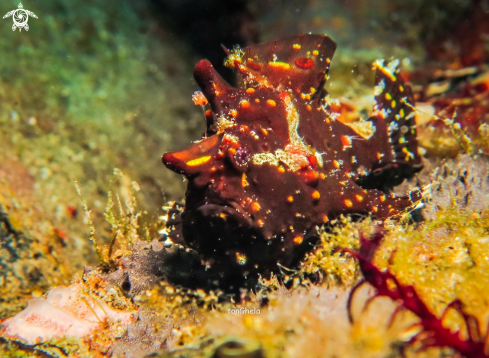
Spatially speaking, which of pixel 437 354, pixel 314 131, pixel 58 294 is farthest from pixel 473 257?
pixel 58 294

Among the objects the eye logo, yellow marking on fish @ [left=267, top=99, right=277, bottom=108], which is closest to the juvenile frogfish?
yellow marking on fish @ [left=267, top=99, right=277, bottom=108]

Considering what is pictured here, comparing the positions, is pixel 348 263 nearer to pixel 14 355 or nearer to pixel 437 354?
pixel 437 354

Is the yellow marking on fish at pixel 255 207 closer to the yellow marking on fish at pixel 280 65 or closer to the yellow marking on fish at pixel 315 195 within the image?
the yellow marking on fish at pixel 315 195

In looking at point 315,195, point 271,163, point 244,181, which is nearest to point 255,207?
point 244,181

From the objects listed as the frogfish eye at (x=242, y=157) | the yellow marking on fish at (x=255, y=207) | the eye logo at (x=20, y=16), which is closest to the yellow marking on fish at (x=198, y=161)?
the frogfish eye at (x=242, y=157)

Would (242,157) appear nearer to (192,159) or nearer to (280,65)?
(192,159)

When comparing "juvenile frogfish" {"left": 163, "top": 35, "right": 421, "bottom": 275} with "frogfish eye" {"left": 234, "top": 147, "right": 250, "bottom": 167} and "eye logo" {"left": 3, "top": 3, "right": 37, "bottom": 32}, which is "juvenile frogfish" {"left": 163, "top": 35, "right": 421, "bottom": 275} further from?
"eye logo" {"left": 3, "top": 3, "right": 37, "bottom": 32}
